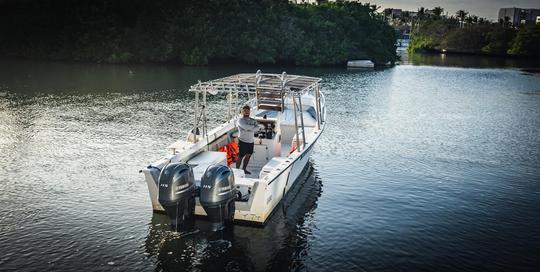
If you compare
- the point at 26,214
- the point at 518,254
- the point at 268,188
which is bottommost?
the point at 518,254

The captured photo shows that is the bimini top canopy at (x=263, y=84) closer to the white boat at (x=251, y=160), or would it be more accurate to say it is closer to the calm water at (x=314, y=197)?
the white boat at (x=251, y=160)

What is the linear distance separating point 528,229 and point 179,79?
40554 mm

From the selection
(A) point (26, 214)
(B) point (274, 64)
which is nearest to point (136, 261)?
(A) point (26, 214)

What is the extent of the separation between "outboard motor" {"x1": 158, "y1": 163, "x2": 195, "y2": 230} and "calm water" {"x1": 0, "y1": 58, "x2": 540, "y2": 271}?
2.28 feet

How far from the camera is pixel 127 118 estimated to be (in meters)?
28.5

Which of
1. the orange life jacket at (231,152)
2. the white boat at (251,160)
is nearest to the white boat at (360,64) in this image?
the white boat at (251,160)

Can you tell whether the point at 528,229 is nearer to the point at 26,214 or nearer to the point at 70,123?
the point at 26,214

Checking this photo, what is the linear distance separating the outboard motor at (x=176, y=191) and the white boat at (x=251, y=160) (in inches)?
1.0

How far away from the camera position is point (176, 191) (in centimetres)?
1162

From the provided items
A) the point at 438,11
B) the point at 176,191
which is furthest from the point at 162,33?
the point at 438,11

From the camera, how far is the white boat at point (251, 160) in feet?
39.4

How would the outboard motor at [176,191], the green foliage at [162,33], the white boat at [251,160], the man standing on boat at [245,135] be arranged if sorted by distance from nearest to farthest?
the outboard motor at [176,191]
the white boat at [251,160]
the man standing on boat at [245,135]
the green foliage at [162,33]

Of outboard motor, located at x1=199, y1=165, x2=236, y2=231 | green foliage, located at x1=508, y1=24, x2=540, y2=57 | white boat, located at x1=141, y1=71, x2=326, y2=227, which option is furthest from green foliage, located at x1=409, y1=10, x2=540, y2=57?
outboard motor, located at x1=199, y1=165, x2=236, y2=231

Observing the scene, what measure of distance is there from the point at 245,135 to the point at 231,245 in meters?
4.31
